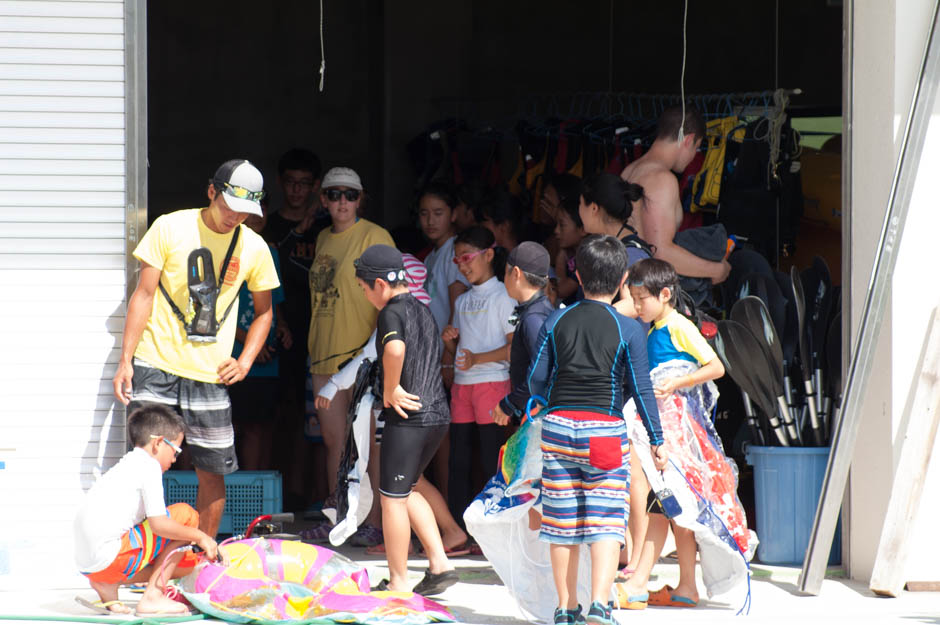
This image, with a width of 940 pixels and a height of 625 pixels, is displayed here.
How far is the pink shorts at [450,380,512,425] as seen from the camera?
570 centimetres

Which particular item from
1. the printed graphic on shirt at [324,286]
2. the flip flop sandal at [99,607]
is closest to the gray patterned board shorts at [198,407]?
the flip flop sandal at [99,607]

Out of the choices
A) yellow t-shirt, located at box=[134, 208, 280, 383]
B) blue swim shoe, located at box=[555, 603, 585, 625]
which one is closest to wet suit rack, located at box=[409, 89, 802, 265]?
yellow t-shirt, located at box=[134, 208, 280, 383]

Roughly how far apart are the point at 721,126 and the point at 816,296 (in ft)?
4.80

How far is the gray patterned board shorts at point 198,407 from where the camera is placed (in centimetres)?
498

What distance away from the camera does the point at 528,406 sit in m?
4.43

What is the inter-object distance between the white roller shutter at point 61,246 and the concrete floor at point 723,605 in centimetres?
40

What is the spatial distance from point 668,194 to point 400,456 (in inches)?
78.0

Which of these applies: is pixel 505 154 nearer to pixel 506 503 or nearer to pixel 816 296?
pixel 816 296

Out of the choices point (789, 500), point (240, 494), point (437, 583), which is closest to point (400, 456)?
point (437, 583)

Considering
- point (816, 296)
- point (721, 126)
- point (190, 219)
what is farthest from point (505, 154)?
point (190, 219)

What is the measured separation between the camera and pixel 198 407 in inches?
198

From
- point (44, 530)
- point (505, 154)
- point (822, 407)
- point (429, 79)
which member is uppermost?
point (429, 79)

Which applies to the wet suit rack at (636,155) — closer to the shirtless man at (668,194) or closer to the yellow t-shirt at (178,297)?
the shirtless man at (668,194)

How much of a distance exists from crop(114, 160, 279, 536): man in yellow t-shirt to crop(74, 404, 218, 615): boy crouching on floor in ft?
1.27
